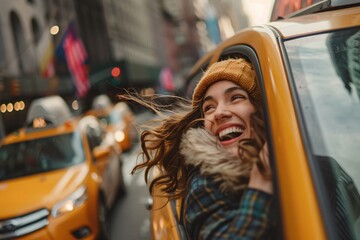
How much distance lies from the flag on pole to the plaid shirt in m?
10.9

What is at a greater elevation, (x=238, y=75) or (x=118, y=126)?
(x=118, y=126)

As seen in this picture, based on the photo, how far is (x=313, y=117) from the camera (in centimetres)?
137

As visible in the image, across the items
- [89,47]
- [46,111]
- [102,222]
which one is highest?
[89,47]

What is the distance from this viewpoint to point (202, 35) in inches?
3883

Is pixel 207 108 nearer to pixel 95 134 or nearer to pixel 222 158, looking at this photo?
pixel 222 158

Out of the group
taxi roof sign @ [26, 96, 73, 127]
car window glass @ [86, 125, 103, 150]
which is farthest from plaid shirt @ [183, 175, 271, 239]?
car window glass @ [86, 125, 103, 150]

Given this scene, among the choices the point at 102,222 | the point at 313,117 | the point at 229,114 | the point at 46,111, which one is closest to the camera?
the point at 313,117

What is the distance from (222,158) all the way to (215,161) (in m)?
0.03

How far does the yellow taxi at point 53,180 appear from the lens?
151 inches

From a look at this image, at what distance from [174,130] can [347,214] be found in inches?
38.6

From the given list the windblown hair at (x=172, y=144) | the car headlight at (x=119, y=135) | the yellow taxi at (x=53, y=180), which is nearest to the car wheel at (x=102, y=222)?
the yellow taxi at (x=53, y=180)

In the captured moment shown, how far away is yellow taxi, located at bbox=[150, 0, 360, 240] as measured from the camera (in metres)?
1.18

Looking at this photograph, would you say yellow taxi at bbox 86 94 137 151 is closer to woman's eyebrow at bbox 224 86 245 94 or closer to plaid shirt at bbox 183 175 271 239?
woman's eyebrow at bbox 224 86 245 94

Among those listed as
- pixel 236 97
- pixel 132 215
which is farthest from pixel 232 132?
pixel 132 215
